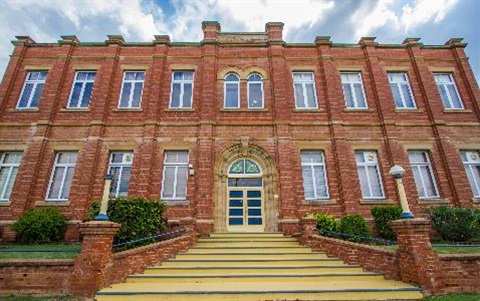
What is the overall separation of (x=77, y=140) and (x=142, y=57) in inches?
213

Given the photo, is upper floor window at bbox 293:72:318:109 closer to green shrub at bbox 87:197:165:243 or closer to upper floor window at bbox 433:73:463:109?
upper floor window at bbox 433:73:463:109

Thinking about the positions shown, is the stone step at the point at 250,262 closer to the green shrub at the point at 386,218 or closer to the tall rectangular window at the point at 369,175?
the green shrub at the point at 386,218

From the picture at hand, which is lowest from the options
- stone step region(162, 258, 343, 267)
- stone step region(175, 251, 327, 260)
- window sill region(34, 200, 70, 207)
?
stone step region(162, 258, 343, 267)

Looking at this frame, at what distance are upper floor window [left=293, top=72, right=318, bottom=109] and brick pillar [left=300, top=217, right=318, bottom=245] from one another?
609cm

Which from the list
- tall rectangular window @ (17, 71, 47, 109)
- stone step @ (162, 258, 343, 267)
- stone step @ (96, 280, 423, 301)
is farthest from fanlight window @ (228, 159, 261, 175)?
tall rectangular window @ (17, 71, 47, 109)

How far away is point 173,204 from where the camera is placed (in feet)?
37.4

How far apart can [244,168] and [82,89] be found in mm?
9309

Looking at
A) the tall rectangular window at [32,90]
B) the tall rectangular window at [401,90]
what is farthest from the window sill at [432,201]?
the tall rectangular window at [32,90]

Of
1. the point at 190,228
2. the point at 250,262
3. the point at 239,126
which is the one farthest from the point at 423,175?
the point at 190,228

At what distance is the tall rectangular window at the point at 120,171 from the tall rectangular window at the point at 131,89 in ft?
8.41

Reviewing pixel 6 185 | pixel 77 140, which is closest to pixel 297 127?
pixel 77 140

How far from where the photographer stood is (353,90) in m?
13.9

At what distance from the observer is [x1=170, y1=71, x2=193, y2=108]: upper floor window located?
13360 millimetres

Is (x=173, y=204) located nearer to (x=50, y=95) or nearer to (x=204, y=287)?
(x=204, y=287)
